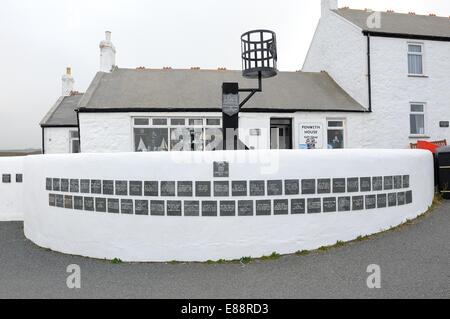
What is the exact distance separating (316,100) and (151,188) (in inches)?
420

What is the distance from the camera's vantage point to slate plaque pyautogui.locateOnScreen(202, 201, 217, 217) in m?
5.43

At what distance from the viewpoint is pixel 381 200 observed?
6230 mm

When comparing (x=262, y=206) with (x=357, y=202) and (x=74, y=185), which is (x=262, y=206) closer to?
(x=357, y=202)

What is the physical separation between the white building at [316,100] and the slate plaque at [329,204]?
297 inches

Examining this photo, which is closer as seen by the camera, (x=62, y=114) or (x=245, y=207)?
(x=245, y=207)

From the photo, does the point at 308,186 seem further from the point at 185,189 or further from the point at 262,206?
the point at 185,189

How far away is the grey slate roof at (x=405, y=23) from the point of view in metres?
14.9

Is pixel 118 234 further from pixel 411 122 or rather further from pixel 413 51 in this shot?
pixel 413 51

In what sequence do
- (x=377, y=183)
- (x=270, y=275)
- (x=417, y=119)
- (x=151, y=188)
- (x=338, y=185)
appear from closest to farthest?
(x=270, y=275) < (x=151, y=188) < (x=338, y=185) < (x=377, y=183) < (x=417, y=119)

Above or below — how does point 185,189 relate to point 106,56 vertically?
below

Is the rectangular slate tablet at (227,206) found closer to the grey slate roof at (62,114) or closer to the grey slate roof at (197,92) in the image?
the grey slate roof at (197,92)

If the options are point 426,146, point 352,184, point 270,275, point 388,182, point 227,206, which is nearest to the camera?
point 270,275

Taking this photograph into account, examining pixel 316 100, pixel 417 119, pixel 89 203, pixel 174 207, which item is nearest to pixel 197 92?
pixel 316 100

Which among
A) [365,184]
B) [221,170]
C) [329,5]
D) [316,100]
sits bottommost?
[365,184]
